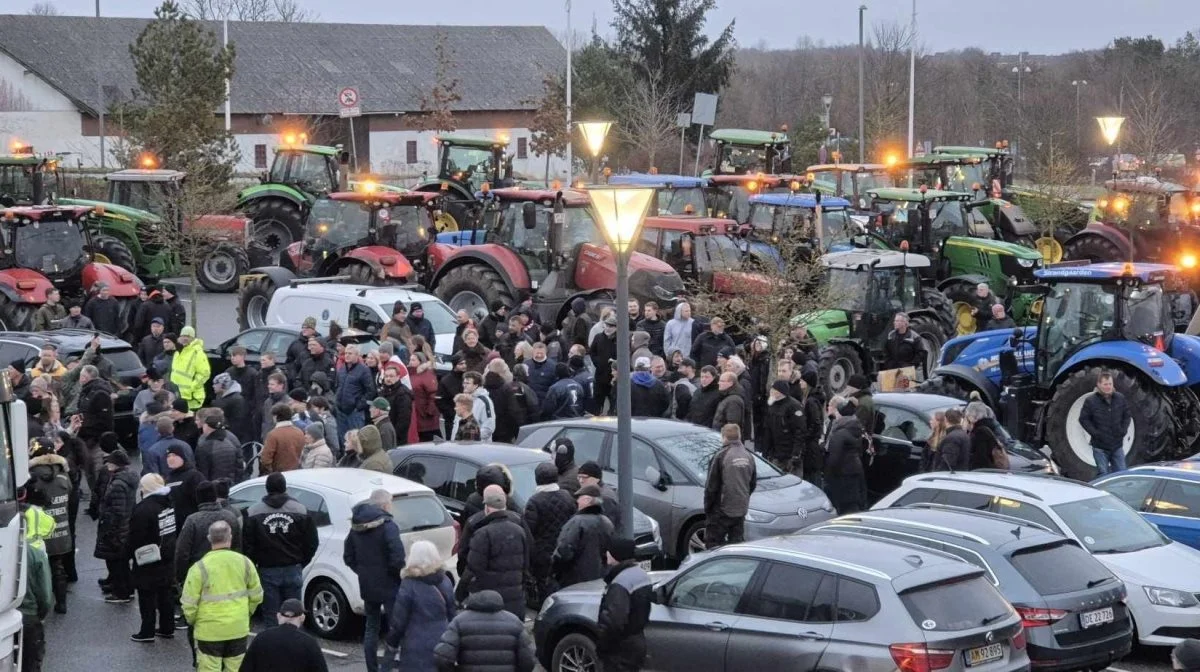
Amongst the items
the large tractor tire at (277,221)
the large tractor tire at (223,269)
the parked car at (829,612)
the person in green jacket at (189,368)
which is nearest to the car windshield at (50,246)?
the large tractor tire at (223,269)

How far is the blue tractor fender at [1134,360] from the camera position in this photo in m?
18.5

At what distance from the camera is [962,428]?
53.7 ft

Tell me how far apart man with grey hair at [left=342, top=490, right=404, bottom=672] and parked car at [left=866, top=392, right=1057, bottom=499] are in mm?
6879

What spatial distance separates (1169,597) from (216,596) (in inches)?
285

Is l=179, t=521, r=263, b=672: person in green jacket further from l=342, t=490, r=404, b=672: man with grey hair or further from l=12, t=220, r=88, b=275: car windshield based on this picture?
l=12, t=220, r=88, b=275: car windshield

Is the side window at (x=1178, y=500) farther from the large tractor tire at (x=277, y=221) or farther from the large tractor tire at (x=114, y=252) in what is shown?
the large tractor tire at (x=277, y=221)

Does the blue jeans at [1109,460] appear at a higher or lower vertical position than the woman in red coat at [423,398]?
lower

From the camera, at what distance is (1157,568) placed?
13234 mm

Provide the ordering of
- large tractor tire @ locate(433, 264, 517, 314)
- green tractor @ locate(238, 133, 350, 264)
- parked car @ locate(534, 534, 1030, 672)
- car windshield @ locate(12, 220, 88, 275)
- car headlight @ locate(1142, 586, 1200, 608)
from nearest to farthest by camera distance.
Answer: parked car @ locate(534, 534, 1030, 672)
car headlight @ locate(1142, 586, 1200, 608)
large tractor tire @ locate(433, 264, 517, 314)
car windshield @ locate(12, 220, 88, 275)
green tractor @ locate(238, 133, 350, 264)

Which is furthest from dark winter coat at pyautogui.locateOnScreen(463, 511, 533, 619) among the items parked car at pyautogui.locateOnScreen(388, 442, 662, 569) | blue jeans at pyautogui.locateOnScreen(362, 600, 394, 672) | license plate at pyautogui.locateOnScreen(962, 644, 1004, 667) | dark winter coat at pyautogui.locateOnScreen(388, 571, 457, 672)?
license plate at pyautogui.locateOnScreen(962, 644, 1004, 667)

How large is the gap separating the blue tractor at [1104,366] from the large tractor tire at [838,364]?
114 inches

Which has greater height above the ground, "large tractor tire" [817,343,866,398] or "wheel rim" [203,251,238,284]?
"wheel rim" [203,251,238,284]

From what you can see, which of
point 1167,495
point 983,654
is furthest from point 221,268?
point 983,654

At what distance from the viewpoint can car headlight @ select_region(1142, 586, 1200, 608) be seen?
13016 mm
